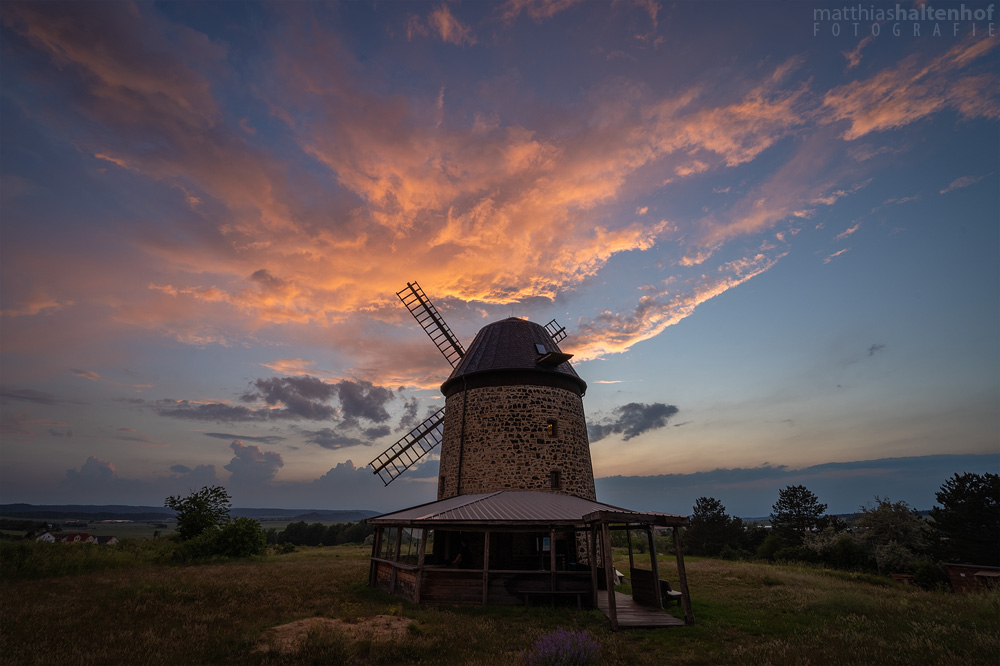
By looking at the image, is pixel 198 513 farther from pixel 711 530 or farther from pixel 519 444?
pixel 711 530

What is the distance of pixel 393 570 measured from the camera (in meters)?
15.4

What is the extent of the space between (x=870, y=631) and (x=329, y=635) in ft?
35.0

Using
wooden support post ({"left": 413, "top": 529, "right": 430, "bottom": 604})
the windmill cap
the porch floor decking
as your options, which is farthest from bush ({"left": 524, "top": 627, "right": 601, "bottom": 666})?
the windmill cap

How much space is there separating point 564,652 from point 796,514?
5179 cm

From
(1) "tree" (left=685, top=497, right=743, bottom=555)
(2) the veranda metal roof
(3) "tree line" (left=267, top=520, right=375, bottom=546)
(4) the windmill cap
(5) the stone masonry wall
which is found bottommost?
(3) "tree line" (left=267, top=520, right=375, bottom=546)

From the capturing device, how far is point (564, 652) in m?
7.47

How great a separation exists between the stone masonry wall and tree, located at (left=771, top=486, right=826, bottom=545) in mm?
38277

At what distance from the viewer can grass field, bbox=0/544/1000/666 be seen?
7.59 meters

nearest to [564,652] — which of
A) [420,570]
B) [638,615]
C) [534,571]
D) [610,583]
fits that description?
[610,583]

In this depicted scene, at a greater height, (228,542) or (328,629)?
(328,629)

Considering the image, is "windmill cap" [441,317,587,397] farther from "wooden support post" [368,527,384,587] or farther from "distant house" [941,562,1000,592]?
"distant house" [941,562,1000,592]

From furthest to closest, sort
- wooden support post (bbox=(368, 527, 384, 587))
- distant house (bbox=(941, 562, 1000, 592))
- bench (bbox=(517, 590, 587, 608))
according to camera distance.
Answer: wooden support post (bbox=(368, 527, 384, 587))
distant house (bbox=(941, 562, 1000, 592))
bench (bbox=(517, 590, 587, 608))

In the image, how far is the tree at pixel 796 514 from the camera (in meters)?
45.2

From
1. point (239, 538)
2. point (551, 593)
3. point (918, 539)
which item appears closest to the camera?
point (551, 593)
